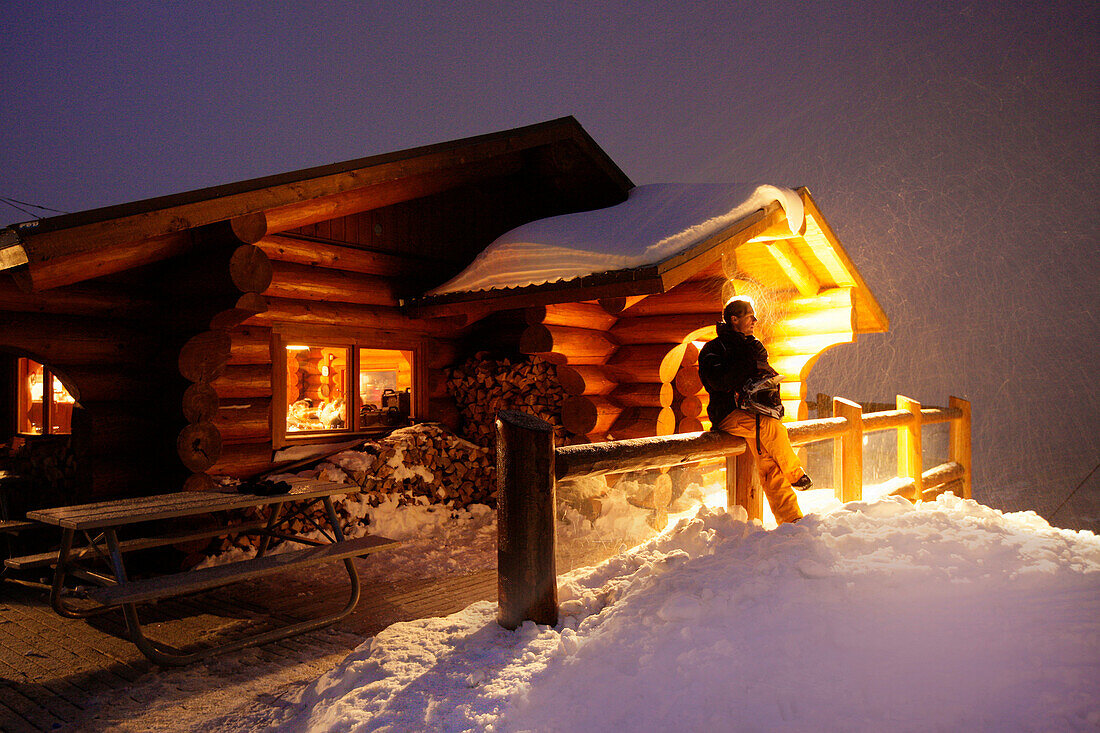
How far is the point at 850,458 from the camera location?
670 cm

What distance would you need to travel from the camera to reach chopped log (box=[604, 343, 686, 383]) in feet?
25.4

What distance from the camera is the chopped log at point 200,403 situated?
5945 millimetres

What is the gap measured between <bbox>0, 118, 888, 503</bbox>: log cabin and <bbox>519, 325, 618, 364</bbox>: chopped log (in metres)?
0.03

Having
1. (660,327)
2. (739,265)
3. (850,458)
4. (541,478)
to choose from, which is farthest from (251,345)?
(850,458)

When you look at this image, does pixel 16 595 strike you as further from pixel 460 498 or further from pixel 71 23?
pixel 71 23

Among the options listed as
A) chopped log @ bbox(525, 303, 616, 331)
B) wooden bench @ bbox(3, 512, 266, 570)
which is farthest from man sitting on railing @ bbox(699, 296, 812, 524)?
wooden bench @ bbox(3, 512, 266, 570)

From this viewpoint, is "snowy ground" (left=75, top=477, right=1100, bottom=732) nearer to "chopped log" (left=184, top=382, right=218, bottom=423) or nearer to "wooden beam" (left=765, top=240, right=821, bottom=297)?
"chopped log" (left=184, top=382, right=218, bottom=423)

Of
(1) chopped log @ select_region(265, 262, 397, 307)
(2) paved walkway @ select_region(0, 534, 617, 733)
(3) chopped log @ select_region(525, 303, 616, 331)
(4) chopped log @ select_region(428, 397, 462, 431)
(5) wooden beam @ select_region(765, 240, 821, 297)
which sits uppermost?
(5) wooden beam @ select_region(765, 240, 821, 297)

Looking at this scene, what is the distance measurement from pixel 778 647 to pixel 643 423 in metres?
5.39

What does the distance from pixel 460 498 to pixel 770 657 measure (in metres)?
6.35

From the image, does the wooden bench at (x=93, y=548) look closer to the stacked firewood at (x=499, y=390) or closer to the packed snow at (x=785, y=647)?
the packed snow at (x=785, y=647)

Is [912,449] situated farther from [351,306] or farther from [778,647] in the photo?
[351,306]

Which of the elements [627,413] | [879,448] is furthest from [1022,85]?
[627,413]

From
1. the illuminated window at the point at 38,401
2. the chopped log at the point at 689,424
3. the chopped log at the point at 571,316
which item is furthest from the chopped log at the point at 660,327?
the illuminated window at the point at 38,401
